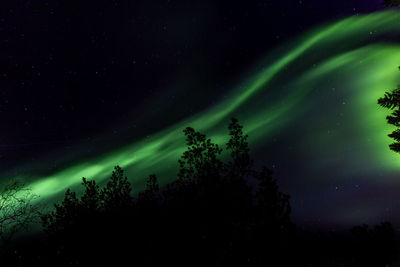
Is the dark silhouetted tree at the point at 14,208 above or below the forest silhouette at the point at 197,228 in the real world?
above

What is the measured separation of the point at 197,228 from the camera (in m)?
12.1

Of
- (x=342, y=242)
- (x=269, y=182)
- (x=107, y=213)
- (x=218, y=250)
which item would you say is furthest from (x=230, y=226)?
(x=107, y=213)

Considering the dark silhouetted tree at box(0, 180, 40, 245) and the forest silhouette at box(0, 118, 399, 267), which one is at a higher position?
the dark silhouetted tree at box(0, 180, 40, 245)

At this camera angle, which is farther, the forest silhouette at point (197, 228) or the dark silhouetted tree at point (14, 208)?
the dark silhouetted tree at point (14, 208)

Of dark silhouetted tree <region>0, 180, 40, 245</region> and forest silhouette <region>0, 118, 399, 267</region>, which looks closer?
forest silhouette <region>0, 118, 399, 267</region>

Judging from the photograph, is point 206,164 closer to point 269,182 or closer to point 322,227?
point 269,182

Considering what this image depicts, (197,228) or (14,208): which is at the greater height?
(14,208)

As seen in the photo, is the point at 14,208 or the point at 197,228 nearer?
the point at 197,228

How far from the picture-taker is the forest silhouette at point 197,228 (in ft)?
26.2

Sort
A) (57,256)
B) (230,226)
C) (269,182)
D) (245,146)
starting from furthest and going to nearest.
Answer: (57,256) < (245,146) < (269,182) < (230,226)

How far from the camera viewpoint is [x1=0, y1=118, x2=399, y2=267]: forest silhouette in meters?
7.98

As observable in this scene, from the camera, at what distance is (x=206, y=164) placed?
15.5m

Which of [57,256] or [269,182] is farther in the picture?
[57,256]

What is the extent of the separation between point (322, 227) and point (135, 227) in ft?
29.4
